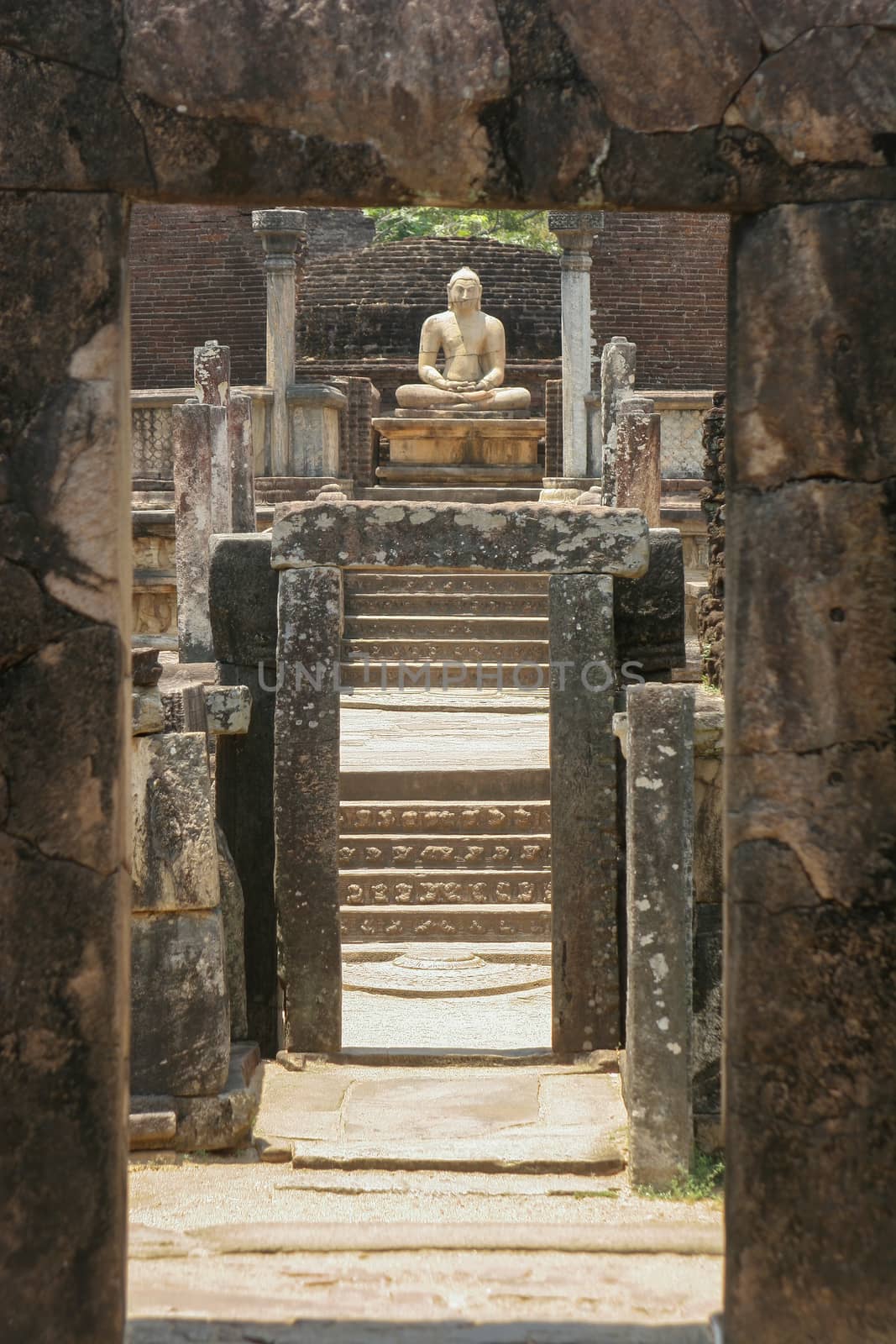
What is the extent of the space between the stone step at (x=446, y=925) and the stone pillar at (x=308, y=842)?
2446 millimetres

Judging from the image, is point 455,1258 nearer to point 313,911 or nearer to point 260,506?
point 313,911

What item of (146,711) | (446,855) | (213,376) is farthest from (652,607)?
(213,376)

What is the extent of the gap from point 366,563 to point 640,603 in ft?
3.85

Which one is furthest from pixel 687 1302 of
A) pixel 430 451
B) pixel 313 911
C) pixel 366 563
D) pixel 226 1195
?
pixel 430 451

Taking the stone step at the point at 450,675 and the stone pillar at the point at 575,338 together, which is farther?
the stone pillar at the point at 575,338

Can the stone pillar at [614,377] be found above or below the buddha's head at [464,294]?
below

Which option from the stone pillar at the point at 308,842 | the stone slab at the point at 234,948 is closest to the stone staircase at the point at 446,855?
Result: the stone pillar at the point at 308,842

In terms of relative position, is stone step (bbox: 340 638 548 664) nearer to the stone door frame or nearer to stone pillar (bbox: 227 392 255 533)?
stone pillar (bbox: 227 392 255 533)

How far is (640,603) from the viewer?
24.0ft

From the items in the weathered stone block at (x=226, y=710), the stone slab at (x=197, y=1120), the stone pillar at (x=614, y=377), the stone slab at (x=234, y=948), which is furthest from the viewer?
the stone pillar at (x=614, y=377)

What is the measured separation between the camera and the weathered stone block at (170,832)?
562cm

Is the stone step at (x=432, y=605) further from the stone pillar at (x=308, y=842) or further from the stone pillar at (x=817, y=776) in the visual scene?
the stone pillar at (x=817, y=776)

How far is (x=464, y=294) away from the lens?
68.4ft

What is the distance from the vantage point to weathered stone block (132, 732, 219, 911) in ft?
18.4
